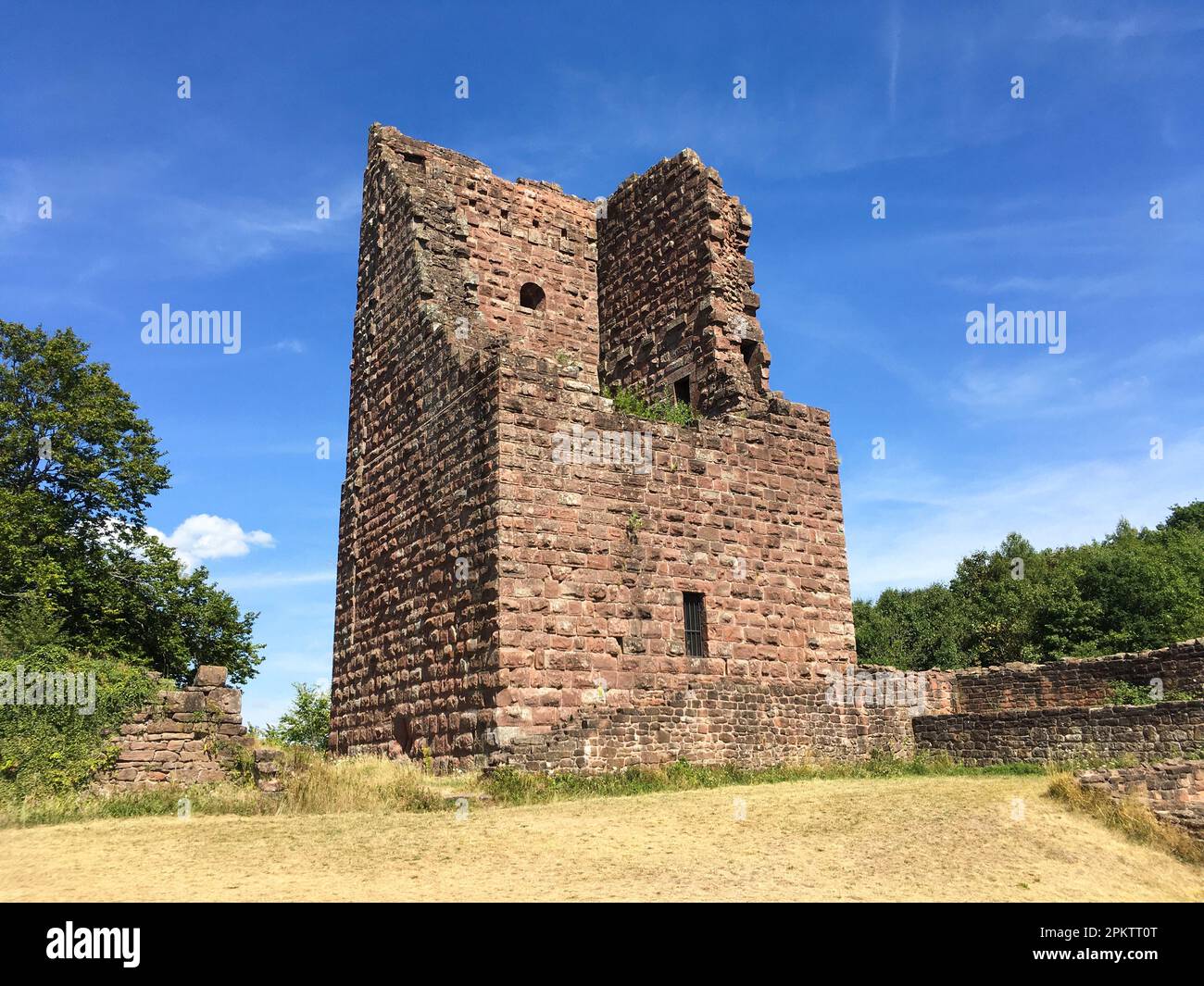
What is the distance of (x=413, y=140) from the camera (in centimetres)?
1884

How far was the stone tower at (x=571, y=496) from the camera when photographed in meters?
13.6

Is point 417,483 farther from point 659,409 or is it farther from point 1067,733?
point 1067,733

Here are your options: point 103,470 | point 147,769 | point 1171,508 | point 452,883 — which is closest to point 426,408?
point 147,769

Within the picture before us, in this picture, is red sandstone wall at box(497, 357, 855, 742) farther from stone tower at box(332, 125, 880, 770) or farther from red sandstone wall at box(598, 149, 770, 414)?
red sandstone wall at box(598, 149, 770, 414)

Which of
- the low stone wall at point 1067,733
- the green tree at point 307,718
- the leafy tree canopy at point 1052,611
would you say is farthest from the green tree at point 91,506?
the leafy tree canopy at point 1052,611

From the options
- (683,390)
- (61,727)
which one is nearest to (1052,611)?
(683,390)

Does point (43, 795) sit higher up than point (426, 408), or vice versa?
point (426, 408)

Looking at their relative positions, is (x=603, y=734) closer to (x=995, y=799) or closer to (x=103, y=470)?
(x=995, y=799)

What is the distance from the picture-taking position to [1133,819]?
36.2ft

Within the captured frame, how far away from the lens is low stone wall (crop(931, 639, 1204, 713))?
55.0ft

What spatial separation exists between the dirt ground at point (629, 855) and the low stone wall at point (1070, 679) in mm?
6469

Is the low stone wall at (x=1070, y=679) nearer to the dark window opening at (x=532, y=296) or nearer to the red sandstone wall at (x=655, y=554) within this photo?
the red sandstone wall at (x=655, y=554)

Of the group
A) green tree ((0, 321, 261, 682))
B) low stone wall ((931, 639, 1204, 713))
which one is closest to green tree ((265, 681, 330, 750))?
green tree ((0, 321, 261, 682))
